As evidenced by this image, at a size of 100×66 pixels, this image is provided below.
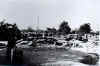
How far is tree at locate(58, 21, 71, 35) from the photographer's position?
5.49 feet

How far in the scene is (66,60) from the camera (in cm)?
162

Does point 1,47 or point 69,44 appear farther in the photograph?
point 69,44

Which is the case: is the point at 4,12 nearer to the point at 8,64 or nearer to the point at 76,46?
the point at 8,64

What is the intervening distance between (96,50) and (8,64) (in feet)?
2.77

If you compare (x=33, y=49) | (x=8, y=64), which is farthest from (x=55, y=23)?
(x=8, y=64)


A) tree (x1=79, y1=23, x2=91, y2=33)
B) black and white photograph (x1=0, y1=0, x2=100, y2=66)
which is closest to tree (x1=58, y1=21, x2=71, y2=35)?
black and white photograph (x1=0, y1=0, x2=100, y2=66)

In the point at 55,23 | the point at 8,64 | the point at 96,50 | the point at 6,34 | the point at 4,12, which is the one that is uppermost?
the point at 4,12

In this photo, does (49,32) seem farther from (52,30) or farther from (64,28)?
(64,28)

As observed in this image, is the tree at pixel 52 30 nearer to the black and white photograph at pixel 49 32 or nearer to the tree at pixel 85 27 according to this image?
the black and white photograph at pixel 49 32

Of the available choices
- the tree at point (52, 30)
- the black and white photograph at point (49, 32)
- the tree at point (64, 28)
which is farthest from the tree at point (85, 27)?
the tree at point (52, 30)

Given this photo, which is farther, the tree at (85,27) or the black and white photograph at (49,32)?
the tree at (85,27)

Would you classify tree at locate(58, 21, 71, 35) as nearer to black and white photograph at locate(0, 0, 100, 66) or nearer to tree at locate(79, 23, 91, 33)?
black and white photograph at locate(0, 0, 100, 66)

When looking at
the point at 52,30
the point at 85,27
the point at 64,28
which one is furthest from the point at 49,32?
the point at 85,27

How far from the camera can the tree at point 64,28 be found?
167 centimetres
